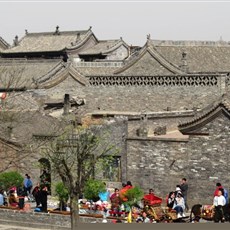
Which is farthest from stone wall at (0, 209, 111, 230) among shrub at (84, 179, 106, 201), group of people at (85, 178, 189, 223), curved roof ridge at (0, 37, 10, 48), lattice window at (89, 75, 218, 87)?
curved roof ridge at (0, 37, 10, 48)

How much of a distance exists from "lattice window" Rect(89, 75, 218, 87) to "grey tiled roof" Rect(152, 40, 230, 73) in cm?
238

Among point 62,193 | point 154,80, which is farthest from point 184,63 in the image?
point 62,193

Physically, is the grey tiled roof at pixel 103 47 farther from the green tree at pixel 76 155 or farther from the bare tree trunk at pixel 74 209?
the bare tree trunk at pixel 74 209

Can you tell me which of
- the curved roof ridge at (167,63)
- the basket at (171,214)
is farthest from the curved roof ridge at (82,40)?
the basket at (171,214)

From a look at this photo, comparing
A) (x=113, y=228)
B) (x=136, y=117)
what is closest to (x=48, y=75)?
(x=136, y=117)

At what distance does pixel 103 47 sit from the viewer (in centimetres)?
5938

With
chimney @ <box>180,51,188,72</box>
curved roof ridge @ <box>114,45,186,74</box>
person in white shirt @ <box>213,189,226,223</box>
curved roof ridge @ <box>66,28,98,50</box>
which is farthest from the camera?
curved roof ridge @ <box>66,28,98,50</box>

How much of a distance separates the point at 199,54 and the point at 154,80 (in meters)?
5.02

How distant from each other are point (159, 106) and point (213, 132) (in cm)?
1649

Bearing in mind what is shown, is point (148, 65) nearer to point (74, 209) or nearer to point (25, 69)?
point (25, 69)

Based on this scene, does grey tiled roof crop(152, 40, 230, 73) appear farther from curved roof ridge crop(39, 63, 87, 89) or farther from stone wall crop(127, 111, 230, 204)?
stone wall crop(127, 111, 230, 204)

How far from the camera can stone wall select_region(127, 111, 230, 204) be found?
25.8 metres

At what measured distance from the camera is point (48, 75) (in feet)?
157

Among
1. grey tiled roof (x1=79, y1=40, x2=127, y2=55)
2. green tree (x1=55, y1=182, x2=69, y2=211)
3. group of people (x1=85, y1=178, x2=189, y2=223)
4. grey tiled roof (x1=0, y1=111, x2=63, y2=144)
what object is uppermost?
grey tiled roof (x1=79, y1=40, x2=127, y2=55)
